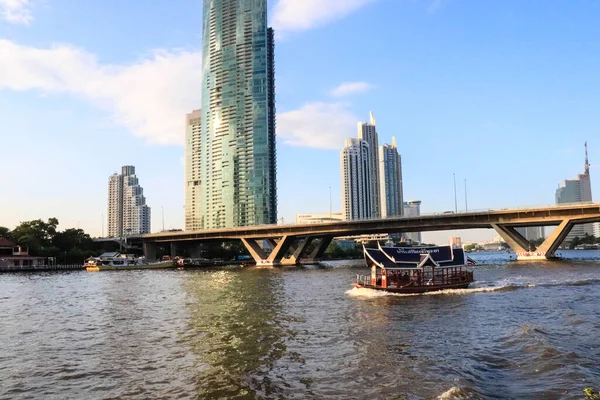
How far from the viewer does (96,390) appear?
18.9 metres

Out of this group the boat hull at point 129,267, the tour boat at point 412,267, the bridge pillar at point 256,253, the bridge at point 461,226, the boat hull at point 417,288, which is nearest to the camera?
the boat hull at point 417,288

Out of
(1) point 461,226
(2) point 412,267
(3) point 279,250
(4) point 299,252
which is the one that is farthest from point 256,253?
(2) point 412,267

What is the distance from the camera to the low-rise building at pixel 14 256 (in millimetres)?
128538

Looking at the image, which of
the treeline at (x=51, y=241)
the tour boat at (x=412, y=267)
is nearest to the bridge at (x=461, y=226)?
the treeline at (x=51, y=241)

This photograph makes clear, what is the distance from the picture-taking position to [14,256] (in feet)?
430

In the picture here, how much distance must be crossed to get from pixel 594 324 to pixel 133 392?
28209mm

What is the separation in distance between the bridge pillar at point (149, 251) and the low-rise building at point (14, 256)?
3816 centimetres

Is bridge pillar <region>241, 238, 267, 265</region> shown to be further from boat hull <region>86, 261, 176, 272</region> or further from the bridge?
boat hull <region>86, 261, 176, 272</region>

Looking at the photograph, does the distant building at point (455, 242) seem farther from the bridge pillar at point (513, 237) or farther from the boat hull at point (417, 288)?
the bridge pillar at point (513, 237)

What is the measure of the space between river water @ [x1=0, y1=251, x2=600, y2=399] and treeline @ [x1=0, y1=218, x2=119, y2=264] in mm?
108581

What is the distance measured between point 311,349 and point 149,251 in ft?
516

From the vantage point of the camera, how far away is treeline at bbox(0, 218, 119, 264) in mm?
140125

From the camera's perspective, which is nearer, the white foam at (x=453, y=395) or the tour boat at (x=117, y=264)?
the white foam at (x=453, y=395)

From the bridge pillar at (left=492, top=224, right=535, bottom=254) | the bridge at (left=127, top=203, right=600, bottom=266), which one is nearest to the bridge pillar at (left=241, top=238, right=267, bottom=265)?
the bridge at (left=127, top=203, right=600, bottom=266)
